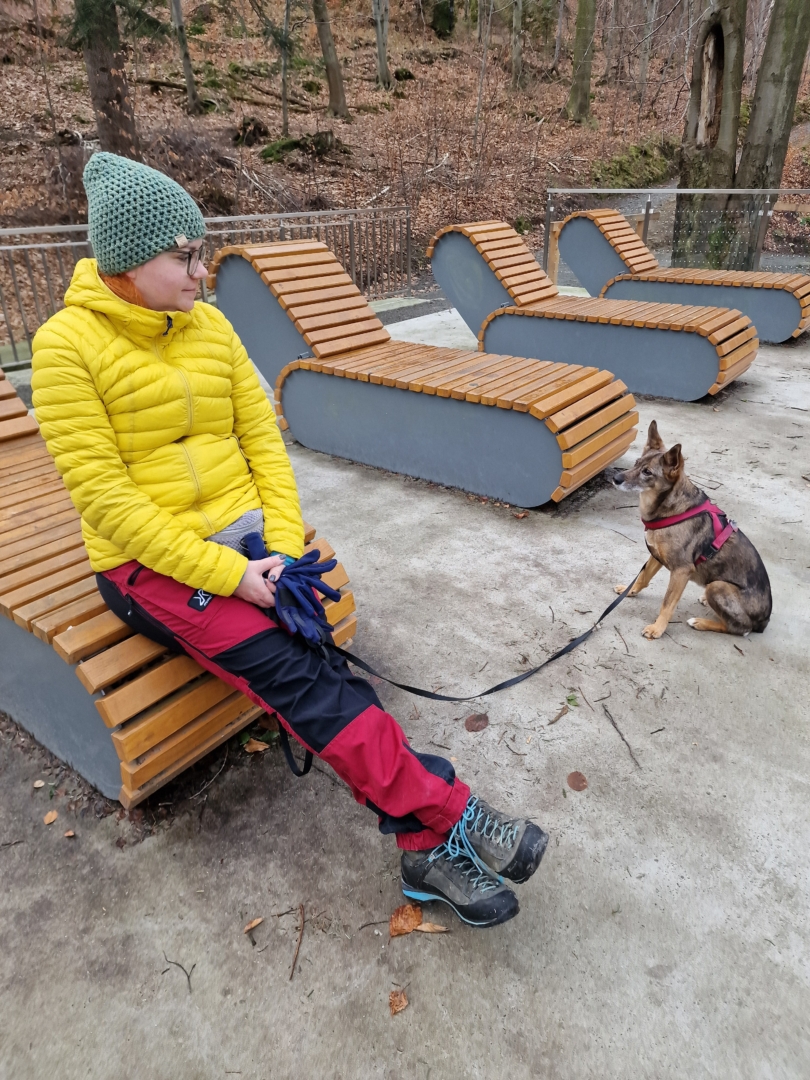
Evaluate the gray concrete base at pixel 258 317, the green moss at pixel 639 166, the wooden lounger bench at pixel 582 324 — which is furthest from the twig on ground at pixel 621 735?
the green moss at pixel 639 166

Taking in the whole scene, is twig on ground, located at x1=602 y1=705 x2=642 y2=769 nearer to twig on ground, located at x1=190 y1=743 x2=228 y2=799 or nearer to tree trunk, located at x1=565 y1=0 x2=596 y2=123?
twig on ground, located at x1=190 y1=743 x2=228 y2=799

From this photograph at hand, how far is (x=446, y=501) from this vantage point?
514 cm

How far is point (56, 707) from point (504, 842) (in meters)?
1.78

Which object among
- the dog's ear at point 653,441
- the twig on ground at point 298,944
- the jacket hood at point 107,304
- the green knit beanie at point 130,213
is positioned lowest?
the twig on ground at point 298,944

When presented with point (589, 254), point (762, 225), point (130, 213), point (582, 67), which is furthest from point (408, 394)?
point (582, 67)

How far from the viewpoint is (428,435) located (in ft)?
17.1

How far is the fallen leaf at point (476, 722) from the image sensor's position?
119 inches

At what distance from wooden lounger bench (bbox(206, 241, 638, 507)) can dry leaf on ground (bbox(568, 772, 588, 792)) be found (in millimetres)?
2303

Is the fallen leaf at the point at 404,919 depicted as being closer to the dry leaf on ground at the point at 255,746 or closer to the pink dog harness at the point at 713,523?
the dry leaf on ground at the point at 255,746

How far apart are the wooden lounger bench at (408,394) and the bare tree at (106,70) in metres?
6.55

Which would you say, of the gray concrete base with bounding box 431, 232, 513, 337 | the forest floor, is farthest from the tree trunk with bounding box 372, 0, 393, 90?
the gray concrete base with bounding box 431, 232, 513, 337

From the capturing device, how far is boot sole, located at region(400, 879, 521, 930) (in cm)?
212

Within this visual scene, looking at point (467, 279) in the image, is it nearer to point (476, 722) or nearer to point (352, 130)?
point (476, 722)

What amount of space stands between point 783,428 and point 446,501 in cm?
331
